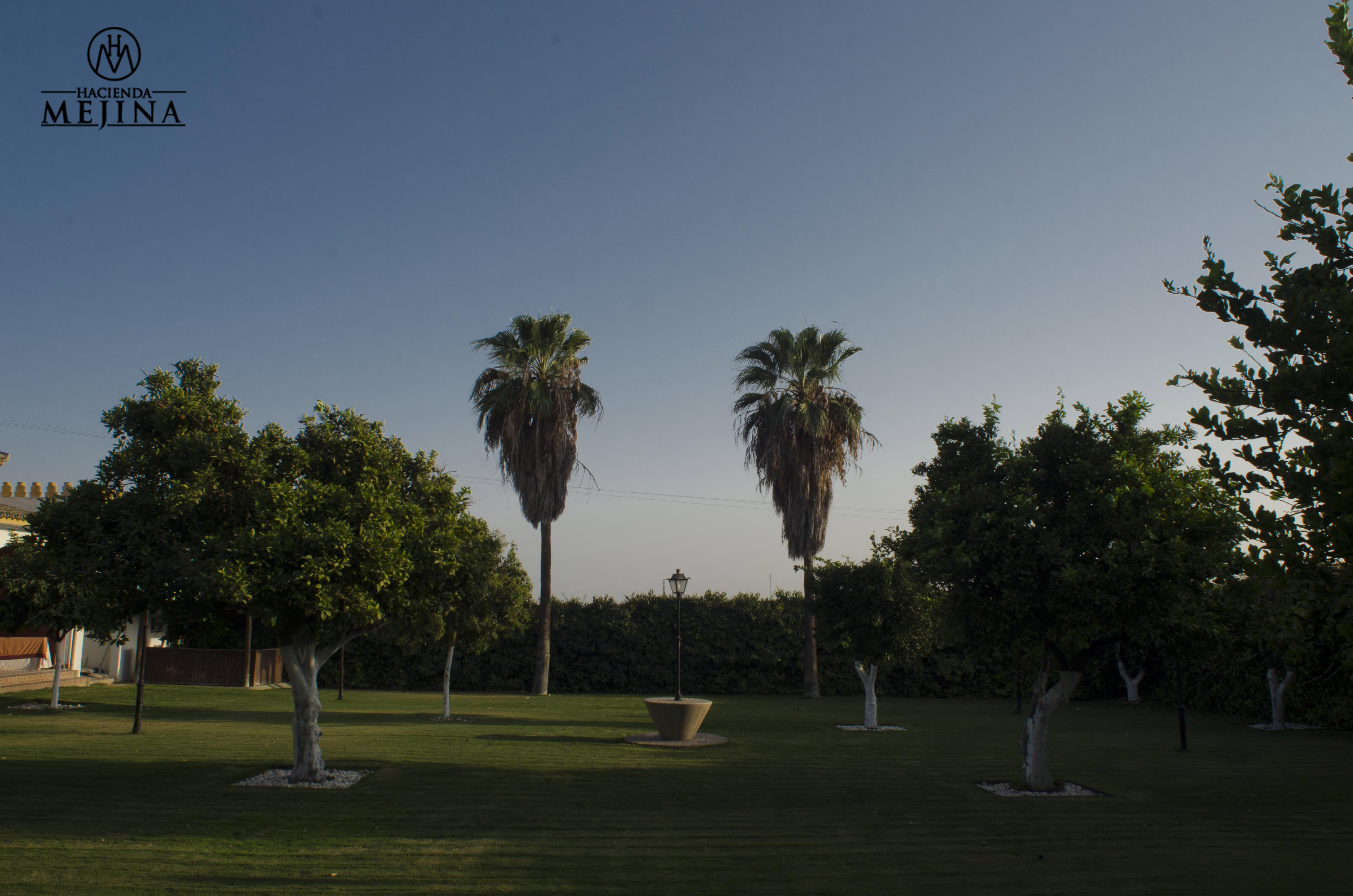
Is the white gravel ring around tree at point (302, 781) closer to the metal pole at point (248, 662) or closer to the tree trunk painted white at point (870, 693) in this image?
the tree trunk painted white at point (870, 693)

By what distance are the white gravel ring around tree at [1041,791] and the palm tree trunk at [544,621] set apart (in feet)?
64.7

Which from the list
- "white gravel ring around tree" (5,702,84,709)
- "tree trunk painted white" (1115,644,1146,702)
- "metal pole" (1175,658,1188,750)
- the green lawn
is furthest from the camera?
"tree trunk painted white" (1115,644,1146,702)

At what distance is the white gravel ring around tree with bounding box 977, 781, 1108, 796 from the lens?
11781 mm

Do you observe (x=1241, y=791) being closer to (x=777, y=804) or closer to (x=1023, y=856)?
(x=1023, y=856)

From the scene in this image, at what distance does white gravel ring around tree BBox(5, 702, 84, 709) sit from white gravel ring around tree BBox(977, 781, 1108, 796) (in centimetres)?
2080

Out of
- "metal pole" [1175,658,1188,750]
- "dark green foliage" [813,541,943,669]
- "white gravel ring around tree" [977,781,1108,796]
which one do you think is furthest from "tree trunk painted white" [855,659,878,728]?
"white gravel ring around tree" [977,781,1108,796]

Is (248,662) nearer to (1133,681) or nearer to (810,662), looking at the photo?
(810,662)

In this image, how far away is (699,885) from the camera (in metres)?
7.34

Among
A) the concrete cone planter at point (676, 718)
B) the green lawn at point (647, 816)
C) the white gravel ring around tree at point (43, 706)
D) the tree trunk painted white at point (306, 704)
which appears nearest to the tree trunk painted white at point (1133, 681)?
the green lawn at point (647, 816)

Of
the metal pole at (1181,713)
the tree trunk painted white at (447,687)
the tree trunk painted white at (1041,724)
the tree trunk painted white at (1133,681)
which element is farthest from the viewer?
the tree trunk painted white at (1133,681)

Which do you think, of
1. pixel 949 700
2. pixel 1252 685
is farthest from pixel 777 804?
pixel 949 700

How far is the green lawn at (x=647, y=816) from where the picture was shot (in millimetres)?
7547

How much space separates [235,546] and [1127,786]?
12959 mm

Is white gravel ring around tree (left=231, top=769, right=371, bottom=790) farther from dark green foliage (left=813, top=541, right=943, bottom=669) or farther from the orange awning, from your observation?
the orange awning
